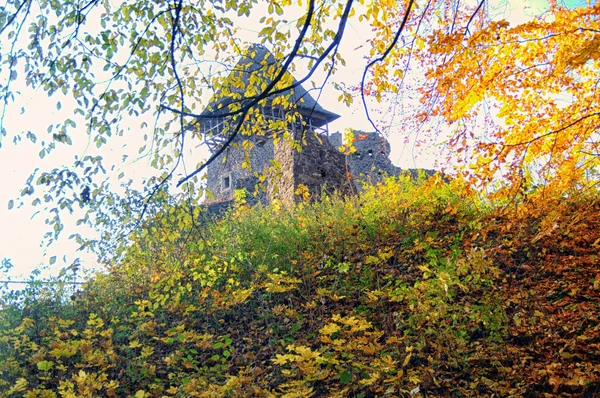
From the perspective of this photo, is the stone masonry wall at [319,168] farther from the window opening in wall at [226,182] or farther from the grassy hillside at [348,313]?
the window opening in wall at [226,182]

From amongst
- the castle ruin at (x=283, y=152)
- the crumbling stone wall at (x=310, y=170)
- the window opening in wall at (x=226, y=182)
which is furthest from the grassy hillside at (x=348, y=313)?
the window opening in wall at (x=226, y=182)

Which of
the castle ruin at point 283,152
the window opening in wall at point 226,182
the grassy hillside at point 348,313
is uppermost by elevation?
the window opening in wall at point 226,182

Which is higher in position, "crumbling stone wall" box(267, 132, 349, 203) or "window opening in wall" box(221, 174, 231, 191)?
"window opening in wall" box(221, 174, 231, 191)

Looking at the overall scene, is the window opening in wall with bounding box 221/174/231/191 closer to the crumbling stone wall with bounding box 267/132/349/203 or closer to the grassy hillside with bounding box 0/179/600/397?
the crumbling stone wall with bounding box 267/132/349/203

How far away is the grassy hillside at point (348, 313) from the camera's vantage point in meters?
3.29

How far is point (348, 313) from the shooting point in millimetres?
4344

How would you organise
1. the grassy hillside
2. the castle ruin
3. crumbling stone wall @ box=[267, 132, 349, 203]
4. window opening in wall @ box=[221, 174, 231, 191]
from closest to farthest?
the grassy hillside < the castle ruin < crumbling stone wall @ box=[267, 132, 349, 203] < window opening in wall @ box=[221, 174, 231, 191]

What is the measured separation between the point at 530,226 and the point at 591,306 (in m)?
1.54

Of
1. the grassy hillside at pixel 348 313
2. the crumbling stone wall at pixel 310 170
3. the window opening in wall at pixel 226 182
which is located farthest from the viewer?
the window opening in wall at pixel 226 182

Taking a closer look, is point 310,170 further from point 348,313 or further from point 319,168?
point 348,313

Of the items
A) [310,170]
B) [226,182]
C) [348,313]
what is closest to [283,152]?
[310,170]

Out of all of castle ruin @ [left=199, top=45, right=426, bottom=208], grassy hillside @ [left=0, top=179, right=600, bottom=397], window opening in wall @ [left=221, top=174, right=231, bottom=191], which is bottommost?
grassy hillside @ [left=0, top=179, right=600, bottom=397]

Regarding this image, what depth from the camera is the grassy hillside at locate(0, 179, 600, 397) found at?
130 inches

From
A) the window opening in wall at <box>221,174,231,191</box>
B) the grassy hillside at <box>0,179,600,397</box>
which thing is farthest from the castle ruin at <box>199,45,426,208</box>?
the grassy hillside at <box>0,179,600,397</box>
